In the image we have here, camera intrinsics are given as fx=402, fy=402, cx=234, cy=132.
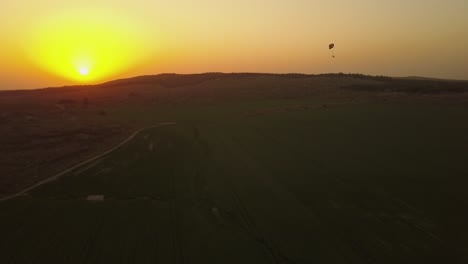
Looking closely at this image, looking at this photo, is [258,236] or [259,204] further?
[259,204]

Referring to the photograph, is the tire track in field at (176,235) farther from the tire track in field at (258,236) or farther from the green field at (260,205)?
the tire track in field at (258,236)

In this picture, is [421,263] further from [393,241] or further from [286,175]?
[286,175]

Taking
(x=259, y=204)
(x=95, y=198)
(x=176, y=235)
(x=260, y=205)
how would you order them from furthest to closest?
(x=95, y=198) < (x=259, y=204) < (x=260, y=205) < (x=176, y=235)

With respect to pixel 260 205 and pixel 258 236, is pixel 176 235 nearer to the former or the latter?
pixel 258 236

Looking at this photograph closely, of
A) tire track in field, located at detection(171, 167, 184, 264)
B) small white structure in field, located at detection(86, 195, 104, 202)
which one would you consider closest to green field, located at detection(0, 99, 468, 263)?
tire track in field, located at detection(171, 167, 184, 264)

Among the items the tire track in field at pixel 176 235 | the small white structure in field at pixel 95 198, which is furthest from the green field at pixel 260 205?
the small white structure in field at pixel 95 198

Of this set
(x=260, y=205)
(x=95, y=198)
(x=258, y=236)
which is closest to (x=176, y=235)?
(x=258, y=236)

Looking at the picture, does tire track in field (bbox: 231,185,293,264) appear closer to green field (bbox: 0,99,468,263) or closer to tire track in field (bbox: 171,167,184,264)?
green field (bbox: 0,99,468,263)
